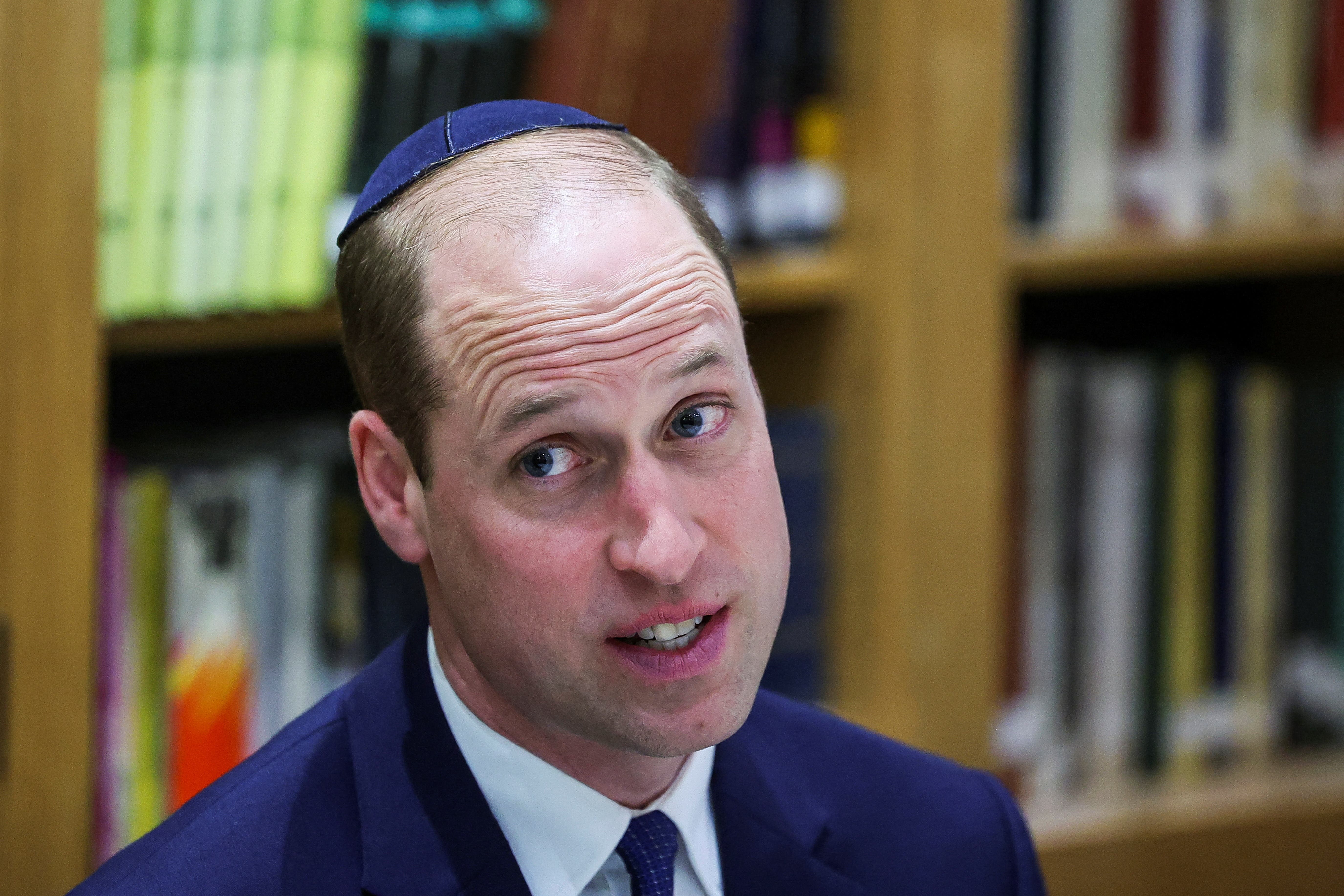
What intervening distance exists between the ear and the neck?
6cm

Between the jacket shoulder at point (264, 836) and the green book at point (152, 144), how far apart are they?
0.60 m

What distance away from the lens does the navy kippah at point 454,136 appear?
2.67ft

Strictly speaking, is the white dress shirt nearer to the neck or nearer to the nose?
the neck

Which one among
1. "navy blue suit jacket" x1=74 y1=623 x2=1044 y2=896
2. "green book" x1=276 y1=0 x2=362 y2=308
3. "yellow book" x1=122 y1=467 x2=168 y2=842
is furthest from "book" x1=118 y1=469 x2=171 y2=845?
"navy blue suit jacket" x1=74 y1=623 x2=1044 y2=896

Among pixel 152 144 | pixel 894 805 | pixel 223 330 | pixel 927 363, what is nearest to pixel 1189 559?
pixel 927 363

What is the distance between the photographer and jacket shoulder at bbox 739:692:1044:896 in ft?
3.17

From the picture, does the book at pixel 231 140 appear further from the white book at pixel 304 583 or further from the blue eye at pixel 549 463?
the blue eye at pixel 549 463

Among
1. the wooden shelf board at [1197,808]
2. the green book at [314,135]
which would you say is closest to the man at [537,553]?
the green book at [314,135]

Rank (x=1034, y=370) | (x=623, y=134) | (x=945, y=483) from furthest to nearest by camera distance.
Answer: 1. (x=1034, y=370)
2. (x=945, y=483)
3. (x=623, y=134)

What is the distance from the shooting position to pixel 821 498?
64.1 inches

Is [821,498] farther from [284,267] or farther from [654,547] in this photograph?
[654,547]

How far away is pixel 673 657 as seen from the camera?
2.54ft

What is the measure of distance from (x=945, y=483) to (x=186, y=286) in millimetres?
807

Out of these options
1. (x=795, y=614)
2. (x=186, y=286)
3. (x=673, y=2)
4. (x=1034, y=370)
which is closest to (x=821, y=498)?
(x=795, y=614)
